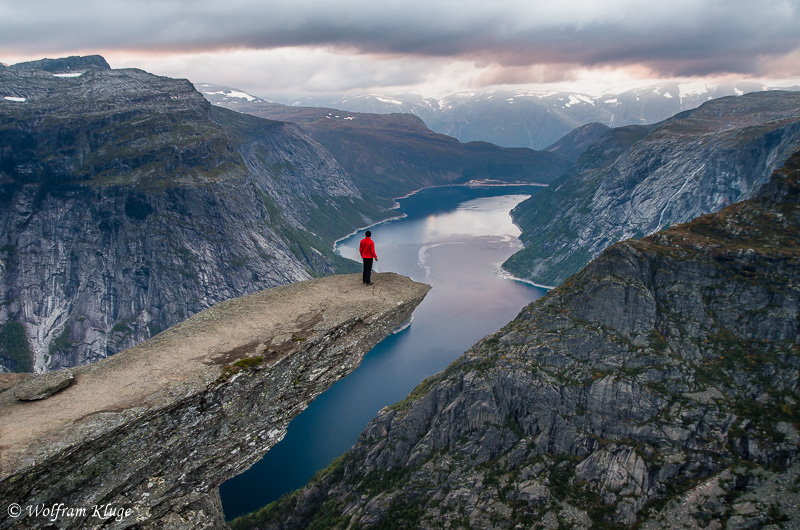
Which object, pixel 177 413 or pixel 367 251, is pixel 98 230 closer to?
pixel 367 251

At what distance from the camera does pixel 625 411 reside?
65.1 meters

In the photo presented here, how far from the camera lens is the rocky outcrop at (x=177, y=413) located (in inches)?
647

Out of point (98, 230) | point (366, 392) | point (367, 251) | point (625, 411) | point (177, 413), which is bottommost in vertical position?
point (366, 392)

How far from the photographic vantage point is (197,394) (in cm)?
1950

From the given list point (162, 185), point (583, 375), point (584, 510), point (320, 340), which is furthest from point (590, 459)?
point (162, 185)

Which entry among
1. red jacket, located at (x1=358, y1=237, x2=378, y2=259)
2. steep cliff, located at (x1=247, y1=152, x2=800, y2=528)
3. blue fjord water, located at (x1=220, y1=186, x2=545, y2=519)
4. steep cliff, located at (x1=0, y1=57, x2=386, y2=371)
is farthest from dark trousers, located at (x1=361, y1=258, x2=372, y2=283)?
steep cliff, located at (x1=0, y1=57, x2=386, y2=371)

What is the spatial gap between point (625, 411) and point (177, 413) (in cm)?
6497

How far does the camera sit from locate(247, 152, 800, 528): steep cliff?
5744cm

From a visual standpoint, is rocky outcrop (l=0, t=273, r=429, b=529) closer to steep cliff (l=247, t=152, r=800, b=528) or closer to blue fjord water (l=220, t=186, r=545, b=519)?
steep cliff (l=247, t=152, r=800, b=528)

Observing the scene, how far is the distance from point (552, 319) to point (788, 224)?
4055cm

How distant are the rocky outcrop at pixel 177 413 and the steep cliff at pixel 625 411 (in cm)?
4862

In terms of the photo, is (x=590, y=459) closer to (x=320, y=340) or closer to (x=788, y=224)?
(x=788, y=224)

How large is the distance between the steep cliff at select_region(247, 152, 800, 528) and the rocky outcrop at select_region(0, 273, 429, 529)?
48616 mm

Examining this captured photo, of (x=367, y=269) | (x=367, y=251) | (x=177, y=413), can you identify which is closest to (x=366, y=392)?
(x=367, y=269)
